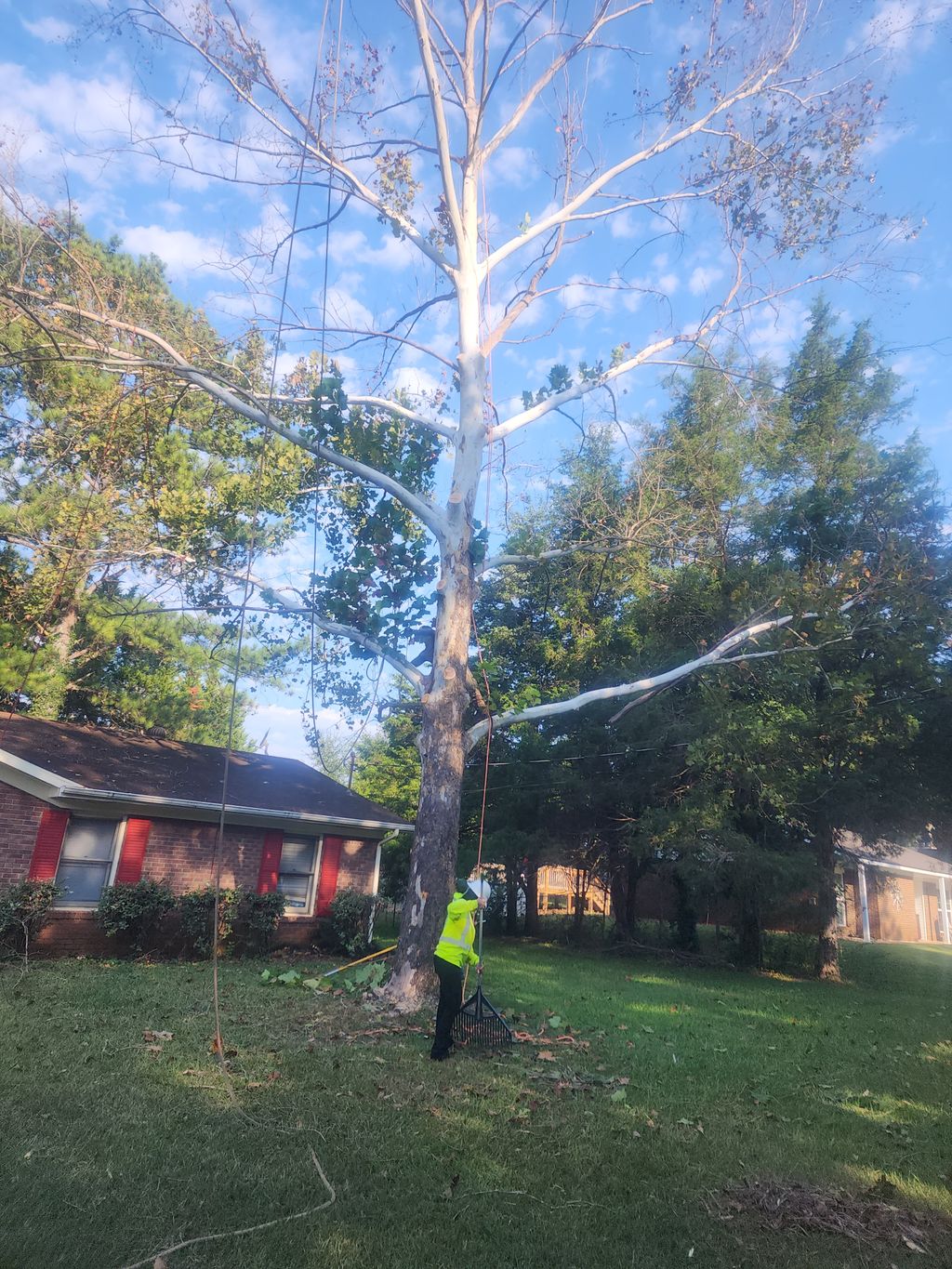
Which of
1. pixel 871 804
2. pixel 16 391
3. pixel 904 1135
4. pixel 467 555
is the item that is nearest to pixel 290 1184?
pixel 904 1135

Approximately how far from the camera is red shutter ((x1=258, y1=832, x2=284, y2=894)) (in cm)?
1653

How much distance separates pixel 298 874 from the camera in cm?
1731

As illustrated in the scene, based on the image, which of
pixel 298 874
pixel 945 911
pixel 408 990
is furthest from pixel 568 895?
pixel 408 990

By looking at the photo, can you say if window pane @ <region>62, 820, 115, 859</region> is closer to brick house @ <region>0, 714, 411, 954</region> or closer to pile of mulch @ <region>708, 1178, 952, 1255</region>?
brick house @ <region>0, 714, 411, 954</region>

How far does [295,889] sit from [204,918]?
9.31ft

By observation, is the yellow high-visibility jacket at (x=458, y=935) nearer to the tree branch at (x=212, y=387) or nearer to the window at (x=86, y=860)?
the tree branch at (x=212, y=387)

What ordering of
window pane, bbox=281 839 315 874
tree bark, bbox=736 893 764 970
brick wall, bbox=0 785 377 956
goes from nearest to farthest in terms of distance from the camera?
brick wall, bbox=0 785 377 956 → window pane, bbox=281 839 315 874 → tree bark, bbox=736 893 764 970

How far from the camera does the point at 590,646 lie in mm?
22281

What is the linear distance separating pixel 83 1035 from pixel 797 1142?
21.2ft

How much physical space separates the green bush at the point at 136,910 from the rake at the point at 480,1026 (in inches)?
326

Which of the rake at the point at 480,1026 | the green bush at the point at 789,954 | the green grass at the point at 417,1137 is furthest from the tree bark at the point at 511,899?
the rake at the point at 480,1026

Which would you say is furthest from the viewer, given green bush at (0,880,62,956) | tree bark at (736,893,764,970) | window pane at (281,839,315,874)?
tree bark at (736,893,764,970)

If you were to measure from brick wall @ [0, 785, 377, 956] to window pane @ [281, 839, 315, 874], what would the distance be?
69 centimetres

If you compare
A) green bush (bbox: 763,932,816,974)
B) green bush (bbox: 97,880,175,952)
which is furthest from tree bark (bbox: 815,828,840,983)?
green bush (bbox: 97,880,175,952)
